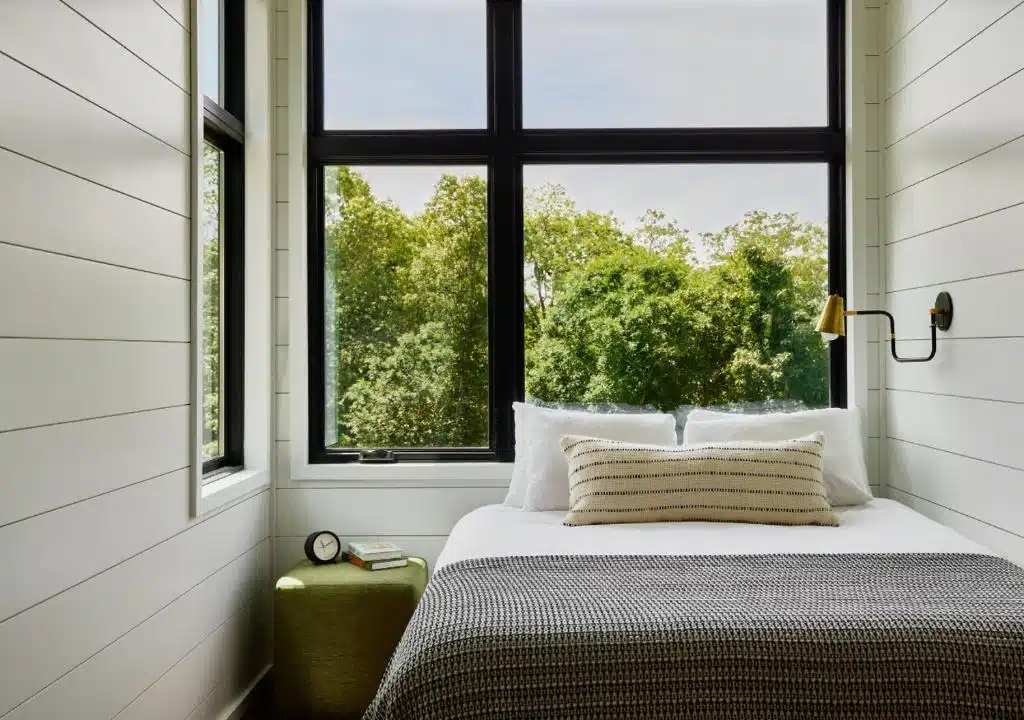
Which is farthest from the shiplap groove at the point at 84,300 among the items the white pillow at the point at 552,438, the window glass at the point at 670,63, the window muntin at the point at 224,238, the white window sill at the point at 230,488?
the window glass at the point at 670,63

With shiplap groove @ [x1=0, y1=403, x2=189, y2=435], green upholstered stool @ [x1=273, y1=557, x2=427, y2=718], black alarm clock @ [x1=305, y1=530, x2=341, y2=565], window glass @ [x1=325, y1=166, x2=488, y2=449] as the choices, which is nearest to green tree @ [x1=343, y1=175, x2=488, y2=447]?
window glass @ [x1=325, y1=166, x2=488, y2=449]

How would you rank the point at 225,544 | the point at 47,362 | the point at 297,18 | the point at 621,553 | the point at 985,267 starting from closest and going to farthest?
1. the point at 47,362
2. the point at 621,553
3. the point at 985,267
4. the point at 225,544
5. the point at 297,18

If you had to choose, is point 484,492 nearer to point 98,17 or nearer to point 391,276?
point 391,276

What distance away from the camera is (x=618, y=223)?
3.47m

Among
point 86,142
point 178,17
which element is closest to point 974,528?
point 86,142

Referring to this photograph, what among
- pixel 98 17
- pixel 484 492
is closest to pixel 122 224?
pixel 98 17

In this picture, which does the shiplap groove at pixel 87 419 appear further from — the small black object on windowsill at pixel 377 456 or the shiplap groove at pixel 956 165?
the shiplap groove at pixel 956 165

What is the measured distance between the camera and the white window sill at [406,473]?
11.0 feet

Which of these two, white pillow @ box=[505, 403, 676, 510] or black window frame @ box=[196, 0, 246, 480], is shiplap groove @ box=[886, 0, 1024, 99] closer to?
white pillow @ box=[505, 403, 676, 510]

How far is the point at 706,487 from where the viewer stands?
2768 millimetres

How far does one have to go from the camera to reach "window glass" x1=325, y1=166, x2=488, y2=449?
3.45 m

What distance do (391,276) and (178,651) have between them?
1.60 m

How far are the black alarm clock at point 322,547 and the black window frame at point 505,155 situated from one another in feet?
1.24

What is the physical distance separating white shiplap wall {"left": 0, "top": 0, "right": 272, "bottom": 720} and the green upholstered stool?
0.26 metres
